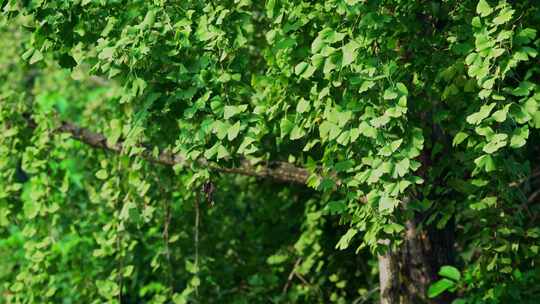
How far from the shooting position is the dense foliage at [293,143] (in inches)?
98.5

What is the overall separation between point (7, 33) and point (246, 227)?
104 inches

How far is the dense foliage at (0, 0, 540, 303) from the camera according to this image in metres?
2.50

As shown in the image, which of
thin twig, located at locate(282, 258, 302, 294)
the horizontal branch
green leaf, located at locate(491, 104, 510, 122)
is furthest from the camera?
thin twig, located at locate(282, 258, 302, 294)

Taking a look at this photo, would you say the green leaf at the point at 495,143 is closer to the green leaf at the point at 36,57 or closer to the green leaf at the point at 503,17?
the green leaf at the point at 503,17

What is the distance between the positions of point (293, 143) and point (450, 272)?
0.87 metres

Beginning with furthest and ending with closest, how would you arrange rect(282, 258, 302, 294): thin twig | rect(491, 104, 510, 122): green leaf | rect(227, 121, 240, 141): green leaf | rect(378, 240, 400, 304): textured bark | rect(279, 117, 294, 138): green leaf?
rect(282, 258, 302, 294): thin twig → rect(378, 240, 400, 304): textured bark → rect(279, 117, 294, 138): green leaf → rect(227, 121, 240, 141): green leaf → rect(491, 104, 510, 122): green leaf

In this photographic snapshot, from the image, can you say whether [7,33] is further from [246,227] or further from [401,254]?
[401,254]

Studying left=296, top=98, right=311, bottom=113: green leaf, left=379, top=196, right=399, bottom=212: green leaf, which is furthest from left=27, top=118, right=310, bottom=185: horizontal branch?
left=379, top=196, right=399, bottom=212: green leaf

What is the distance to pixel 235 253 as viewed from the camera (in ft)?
14.8

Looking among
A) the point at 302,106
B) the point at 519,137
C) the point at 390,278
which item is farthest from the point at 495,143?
the point at 390,278

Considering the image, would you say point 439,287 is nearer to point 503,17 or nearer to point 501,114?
point 501,114

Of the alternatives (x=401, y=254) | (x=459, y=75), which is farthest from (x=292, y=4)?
(x=401, y=254)

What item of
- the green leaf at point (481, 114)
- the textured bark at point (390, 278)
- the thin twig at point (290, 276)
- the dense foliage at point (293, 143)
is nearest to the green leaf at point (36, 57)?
the dense foliage at point (293, 143)

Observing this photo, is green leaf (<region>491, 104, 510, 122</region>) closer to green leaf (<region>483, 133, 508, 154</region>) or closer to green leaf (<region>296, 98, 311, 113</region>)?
green leaf (<region>483, 133, 508, 154</region>)
